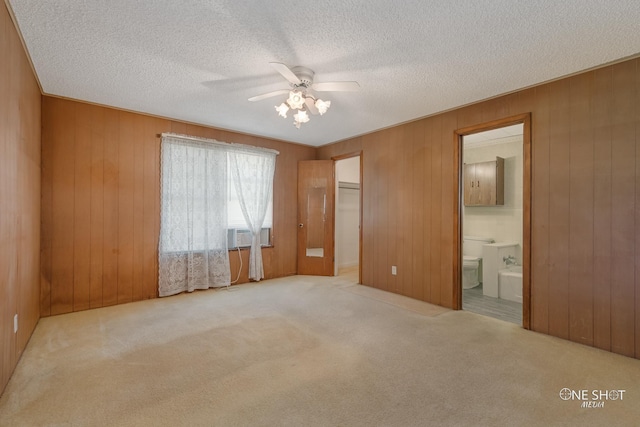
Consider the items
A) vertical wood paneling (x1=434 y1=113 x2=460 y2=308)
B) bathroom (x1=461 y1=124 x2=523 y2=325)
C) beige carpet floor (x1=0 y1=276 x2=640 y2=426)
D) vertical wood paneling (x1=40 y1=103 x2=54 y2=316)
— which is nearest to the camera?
beige carpet floor (x1=0 y1=276 x2=640 y2=426)

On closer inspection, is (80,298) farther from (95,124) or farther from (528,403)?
(528,403)

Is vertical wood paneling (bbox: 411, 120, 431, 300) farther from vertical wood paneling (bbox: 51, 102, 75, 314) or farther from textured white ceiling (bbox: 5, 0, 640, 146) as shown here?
vertical wood paneling (bbox: 51, 102, 75, 314)

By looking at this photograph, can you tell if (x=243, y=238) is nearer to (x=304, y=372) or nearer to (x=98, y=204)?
(x=98, y=204)

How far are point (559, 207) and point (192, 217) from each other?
14.6ft

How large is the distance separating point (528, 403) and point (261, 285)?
12.1ft

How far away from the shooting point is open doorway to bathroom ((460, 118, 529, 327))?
439 centimetres

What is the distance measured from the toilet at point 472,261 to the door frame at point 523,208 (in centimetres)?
119

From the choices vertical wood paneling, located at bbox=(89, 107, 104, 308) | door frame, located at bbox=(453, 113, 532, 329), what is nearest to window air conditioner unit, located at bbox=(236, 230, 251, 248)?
vertical wood paneling, located at bbox=(89, 107, 104, 308)

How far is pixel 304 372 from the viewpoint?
2.18 metres

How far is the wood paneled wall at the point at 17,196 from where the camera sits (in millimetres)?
1918

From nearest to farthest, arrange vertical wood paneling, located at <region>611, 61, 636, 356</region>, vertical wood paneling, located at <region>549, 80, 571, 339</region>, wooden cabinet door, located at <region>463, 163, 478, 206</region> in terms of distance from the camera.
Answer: vertical wood paneling, located at <region>611, 61, 636, 356</region>
vertical wood paneling, located at <region>549, 80, 571, 339</region>
wooden cabinet door, located at <region>463, 163, 478, 206</region>

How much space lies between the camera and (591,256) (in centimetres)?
266

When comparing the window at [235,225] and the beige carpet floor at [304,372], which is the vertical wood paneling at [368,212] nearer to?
the beige carpet floor at [304,372]

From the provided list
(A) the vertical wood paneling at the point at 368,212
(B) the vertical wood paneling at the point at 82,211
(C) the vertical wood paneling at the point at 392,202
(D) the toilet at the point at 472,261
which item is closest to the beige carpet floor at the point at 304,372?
(B) the vertical wood paneling at the point at 82,211
